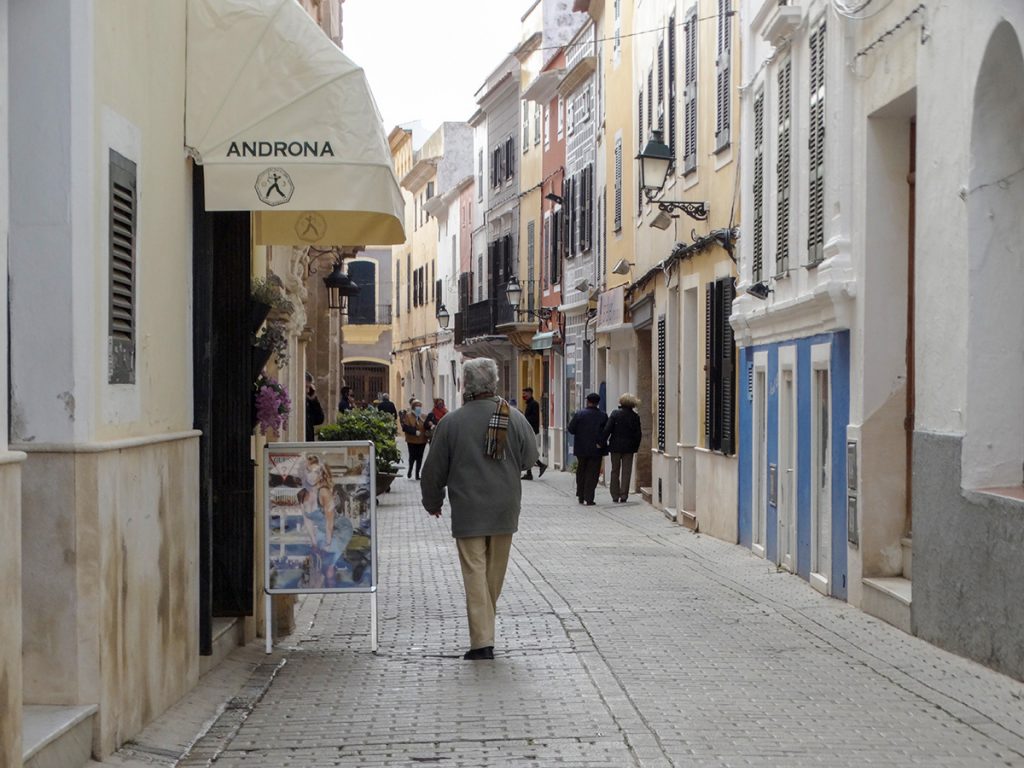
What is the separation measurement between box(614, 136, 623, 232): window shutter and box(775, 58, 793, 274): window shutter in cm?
1378

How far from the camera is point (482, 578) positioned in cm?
1071

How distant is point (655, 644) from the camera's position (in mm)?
11086

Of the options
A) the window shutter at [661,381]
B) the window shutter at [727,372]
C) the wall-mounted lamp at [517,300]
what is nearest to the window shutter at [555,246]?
the wall-mounted lamp at [517,300]

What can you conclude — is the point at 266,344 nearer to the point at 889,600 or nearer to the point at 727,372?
the point at 889,600

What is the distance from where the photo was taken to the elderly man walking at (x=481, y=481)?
10703 mm

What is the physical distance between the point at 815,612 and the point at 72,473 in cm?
744

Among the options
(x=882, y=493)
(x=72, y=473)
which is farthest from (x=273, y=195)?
(x=882, y=493)

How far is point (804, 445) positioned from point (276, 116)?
754 cm

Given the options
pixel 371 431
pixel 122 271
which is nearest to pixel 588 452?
pixel 371 431

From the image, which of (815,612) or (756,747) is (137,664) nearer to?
(756,747)

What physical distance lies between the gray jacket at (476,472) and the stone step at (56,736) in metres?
4.00

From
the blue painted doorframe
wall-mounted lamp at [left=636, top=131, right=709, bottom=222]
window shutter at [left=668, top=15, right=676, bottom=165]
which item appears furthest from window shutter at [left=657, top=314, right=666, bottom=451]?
the blue painted doorframe

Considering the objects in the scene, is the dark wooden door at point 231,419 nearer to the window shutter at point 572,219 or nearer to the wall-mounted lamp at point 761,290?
the wall-mounted lamp at point 761,290

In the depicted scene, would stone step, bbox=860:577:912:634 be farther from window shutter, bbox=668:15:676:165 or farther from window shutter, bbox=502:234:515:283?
window shutter, bbox=502:234:515:283
